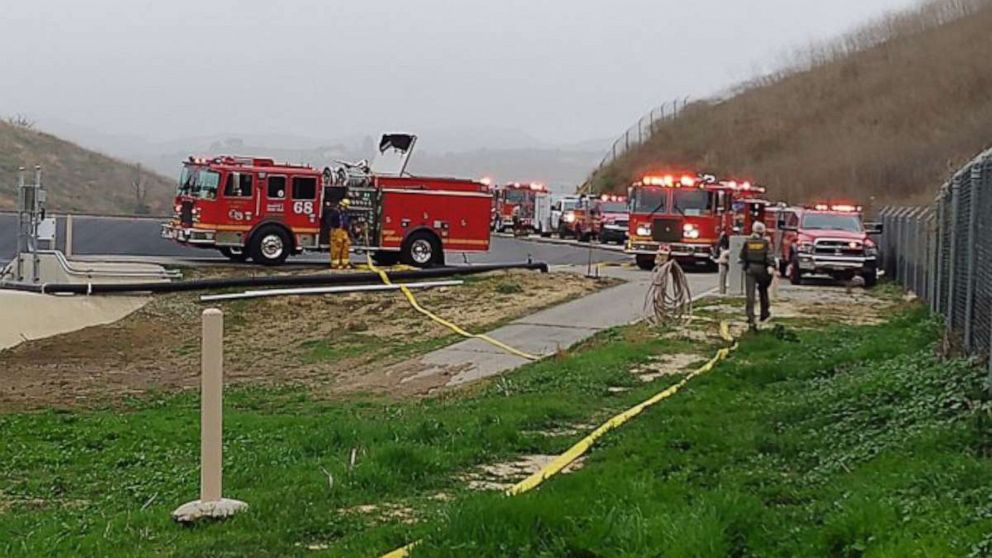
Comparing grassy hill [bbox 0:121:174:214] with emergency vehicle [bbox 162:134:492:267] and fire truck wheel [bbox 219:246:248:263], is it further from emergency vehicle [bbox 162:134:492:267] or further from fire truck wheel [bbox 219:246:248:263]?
emergency vehicle [bbox 162:134:492:267]

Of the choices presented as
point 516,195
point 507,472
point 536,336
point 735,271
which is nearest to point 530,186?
point 516,195

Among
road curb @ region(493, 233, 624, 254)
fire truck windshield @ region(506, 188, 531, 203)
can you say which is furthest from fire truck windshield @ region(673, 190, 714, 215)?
fire truck windshield @ region(506, 188, 531, 203)

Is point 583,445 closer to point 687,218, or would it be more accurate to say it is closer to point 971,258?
point 971,258

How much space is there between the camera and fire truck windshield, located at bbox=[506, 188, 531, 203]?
62.0 m

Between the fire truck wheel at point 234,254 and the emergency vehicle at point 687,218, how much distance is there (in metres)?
9.94

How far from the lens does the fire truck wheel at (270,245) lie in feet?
104

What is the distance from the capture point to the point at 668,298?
2083cm

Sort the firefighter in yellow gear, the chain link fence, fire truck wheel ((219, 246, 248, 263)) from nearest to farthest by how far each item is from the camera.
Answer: the chain link fence → the firefighter in yellow gear → fire truck wheel ((219, 246, 248, 263))

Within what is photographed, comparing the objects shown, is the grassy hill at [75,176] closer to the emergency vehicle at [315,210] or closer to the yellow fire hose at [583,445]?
→ the emergency vehicle at [315,210]

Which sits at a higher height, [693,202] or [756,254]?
[693,202]

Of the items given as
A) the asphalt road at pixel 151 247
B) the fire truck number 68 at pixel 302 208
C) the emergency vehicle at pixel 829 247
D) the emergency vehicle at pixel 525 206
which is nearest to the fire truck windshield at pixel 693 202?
the emergency vehicle at pixel 829 247

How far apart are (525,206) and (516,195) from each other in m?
1.10

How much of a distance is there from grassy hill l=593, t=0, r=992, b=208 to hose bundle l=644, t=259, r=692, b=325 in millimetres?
41612

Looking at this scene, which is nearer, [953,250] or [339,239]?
[953,250]
